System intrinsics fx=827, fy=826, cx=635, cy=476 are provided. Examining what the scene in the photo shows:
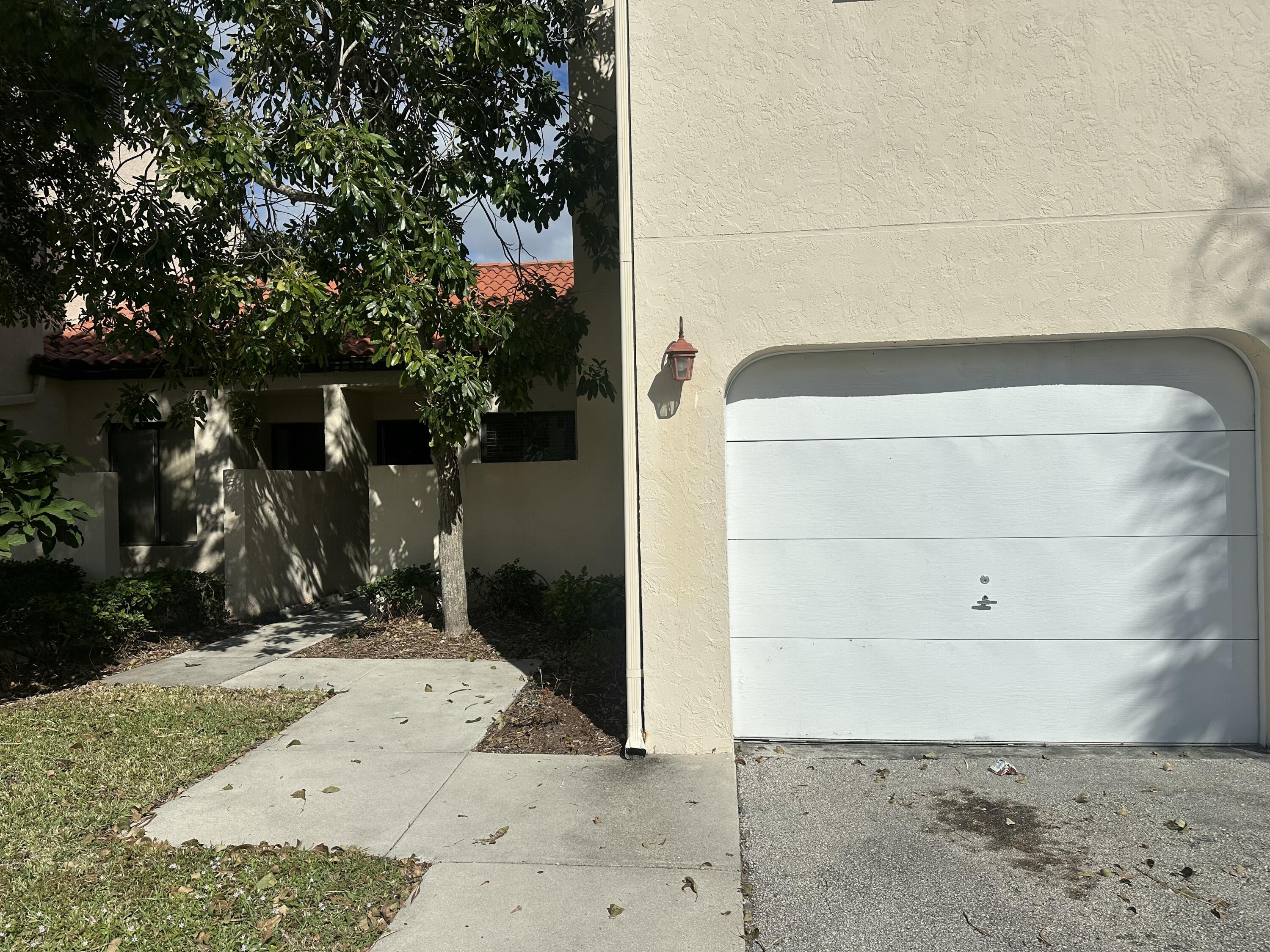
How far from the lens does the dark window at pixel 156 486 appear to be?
459 inches

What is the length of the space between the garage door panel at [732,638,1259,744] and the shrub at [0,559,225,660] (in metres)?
5.99

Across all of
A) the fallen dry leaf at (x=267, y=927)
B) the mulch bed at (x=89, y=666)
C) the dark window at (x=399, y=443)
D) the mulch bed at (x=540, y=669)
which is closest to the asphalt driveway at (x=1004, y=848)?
the mulch bed at (x=540, y=669)

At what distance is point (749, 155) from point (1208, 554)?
383cm

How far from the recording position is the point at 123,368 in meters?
11.2

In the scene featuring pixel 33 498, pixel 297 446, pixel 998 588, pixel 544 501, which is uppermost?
pixel 297 446

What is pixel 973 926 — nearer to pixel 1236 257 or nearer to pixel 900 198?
pixel 900 198

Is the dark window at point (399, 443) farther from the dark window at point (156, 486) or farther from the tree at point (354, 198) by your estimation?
the tree at point (354, 198)

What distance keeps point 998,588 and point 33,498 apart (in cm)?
672

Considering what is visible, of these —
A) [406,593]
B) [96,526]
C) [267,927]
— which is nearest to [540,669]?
[406,593]

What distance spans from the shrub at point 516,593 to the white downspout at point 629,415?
13.1 feet

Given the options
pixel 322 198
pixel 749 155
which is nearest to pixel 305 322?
pixel 322 198

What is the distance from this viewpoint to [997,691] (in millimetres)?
5336

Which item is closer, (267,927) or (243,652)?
(267,927)

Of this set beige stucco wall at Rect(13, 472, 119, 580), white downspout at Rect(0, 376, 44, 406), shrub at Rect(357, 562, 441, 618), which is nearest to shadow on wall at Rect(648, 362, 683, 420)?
shrub at Rect(357, 562, 441, 618)
